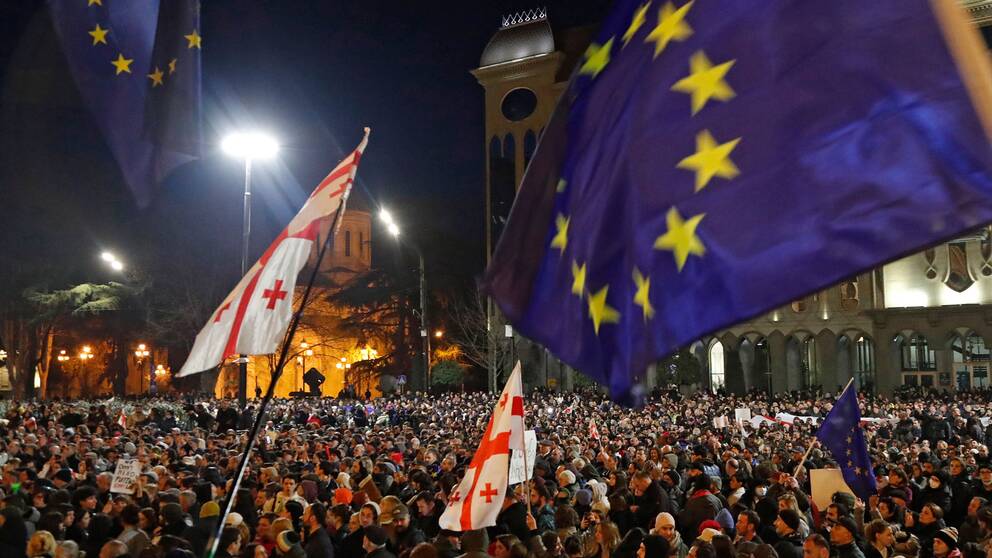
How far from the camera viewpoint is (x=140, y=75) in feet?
24.4

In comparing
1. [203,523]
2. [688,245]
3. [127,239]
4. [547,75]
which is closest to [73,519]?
[203,523]

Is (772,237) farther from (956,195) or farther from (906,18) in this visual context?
(906,18)

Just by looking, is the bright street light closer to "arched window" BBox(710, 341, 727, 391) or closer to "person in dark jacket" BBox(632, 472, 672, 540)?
"person in dark jacket" BBox(632, 472, 672, 540)

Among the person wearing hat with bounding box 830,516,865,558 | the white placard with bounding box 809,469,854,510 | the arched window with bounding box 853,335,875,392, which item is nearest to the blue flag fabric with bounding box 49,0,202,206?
the person wearing hat with bounding box 830,516,865,558

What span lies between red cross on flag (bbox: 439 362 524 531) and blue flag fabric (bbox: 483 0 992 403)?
121 inches

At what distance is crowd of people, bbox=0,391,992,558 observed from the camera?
7.25 meters

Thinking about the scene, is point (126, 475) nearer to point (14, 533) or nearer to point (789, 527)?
point (14, 533)

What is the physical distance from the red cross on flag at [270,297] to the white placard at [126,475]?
445 centimetres

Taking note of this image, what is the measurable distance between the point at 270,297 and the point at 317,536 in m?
2.26

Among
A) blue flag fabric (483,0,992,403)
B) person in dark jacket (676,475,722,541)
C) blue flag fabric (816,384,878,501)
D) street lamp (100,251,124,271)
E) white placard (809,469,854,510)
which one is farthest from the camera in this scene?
street lamp (100,251,124,271)

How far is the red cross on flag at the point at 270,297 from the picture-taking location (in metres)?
6.91

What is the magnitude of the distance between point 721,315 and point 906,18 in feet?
3.91

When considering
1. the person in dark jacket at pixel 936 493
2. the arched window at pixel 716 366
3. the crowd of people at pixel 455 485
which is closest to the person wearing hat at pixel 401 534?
the crowd of people at pixel 455 485

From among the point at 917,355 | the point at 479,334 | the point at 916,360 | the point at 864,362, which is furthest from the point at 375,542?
the point at 479,334
